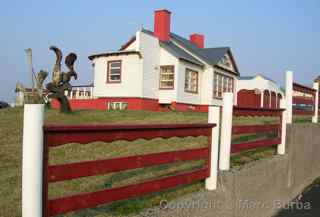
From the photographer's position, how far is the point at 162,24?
29.5 metres

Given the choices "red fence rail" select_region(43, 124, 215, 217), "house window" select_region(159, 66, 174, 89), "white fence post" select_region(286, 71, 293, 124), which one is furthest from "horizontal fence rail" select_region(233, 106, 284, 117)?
"house window" select_region(159, 66, 174, 89)

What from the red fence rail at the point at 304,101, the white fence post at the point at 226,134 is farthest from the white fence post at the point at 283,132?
the white fence post at the point at 226,134

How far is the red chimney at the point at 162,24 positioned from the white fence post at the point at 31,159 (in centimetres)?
2703

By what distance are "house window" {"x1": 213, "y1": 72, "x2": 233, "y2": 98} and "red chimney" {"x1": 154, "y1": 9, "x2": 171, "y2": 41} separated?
204 inches

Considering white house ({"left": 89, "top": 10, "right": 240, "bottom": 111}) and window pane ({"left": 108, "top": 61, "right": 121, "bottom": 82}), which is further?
window pane ({"left": 108, "top": 61, "right": 121, "bottom": 82})

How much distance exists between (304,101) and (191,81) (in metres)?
16.7

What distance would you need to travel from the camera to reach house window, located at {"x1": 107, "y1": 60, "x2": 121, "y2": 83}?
26406mm

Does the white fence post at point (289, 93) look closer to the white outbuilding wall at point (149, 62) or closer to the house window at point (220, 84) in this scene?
the white outbuilding wall at point (149, 62)

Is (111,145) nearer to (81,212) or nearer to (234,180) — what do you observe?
(234,180)

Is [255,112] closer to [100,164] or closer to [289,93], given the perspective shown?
[289,93]

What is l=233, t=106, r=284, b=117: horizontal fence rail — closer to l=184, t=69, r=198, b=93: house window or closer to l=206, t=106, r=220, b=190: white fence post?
l=206, t=106, r=220, b=190: white fence post

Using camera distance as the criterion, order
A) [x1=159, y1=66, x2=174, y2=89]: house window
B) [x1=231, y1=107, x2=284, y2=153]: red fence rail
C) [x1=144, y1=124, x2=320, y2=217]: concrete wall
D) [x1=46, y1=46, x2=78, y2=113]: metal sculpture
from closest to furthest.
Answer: [x1=144, y1=124, x2=320, y2=217]: concrete wall < [x1=231, y1=107, x2=284, y2=153]: red fence rail < [x1=46, y1=46, x2=78, y2=113]: metal sculpture < [x1=159, y1=66, x2=174, y2=89]: house window

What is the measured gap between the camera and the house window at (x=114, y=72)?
2641 cm

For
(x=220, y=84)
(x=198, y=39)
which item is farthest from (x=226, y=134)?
(x=198, y=39)
